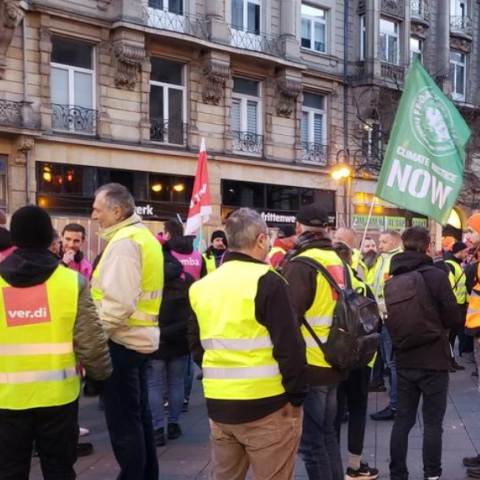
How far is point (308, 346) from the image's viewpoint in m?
4.14

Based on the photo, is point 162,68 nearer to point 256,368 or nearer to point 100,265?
point 100,265

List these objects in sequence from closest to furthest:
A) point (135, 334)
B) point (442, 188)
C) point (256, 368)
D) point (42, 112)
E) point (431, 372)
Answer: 1. point (256, 368)
2. point (135, 334)
3. point (431, 372)
4. point (442, 188)
5. point (42, 112)

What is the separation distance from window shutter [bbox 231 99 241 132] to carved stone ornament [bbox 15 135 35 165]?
23.8ft

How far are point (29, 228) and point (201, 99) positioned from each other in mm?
18162

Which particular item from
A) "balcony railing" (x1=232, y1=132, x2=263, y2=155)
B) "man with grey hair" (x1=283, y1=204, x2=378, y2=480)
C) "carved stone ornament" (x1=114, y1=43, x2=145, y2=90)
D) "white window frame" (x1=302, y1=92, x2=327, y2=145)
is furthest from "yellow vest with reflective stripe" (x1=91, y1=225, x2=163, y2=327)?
"white window frame" (x1=302, y1=92, x2=327, y2=145)

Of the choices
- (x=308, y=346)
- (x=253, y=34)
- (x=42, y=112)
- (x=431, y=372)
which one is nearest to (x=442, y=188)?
(x=431, y=372)

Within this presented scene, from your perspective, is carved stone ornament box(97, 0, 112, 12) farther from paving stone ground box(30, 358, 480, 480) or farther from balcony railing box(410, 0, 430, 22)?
balcony railing box(410, 0, 430, 22)

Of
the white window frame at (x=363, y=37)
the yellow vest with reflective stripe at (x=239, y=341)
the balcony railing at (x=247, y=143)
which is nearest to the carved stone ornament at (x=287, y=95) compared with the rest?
the balcony railing at (x=247, y=143)

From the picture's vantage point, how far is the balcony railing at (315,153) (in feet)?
79.7

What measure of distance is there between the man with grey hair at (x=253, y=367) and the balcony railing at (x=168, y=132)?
56.6 feet

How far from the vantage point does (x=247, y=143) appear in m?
22.4

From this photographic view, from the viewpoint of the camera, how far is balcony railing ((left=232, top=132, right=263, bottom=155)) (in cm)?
2211

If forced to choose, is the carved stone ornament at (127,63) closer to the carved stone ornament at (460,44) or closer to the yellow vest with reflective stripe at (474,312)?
the yellow vest with reflective stripe at (474,312)

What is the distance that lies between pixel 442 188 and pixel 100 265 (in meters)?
3.06
